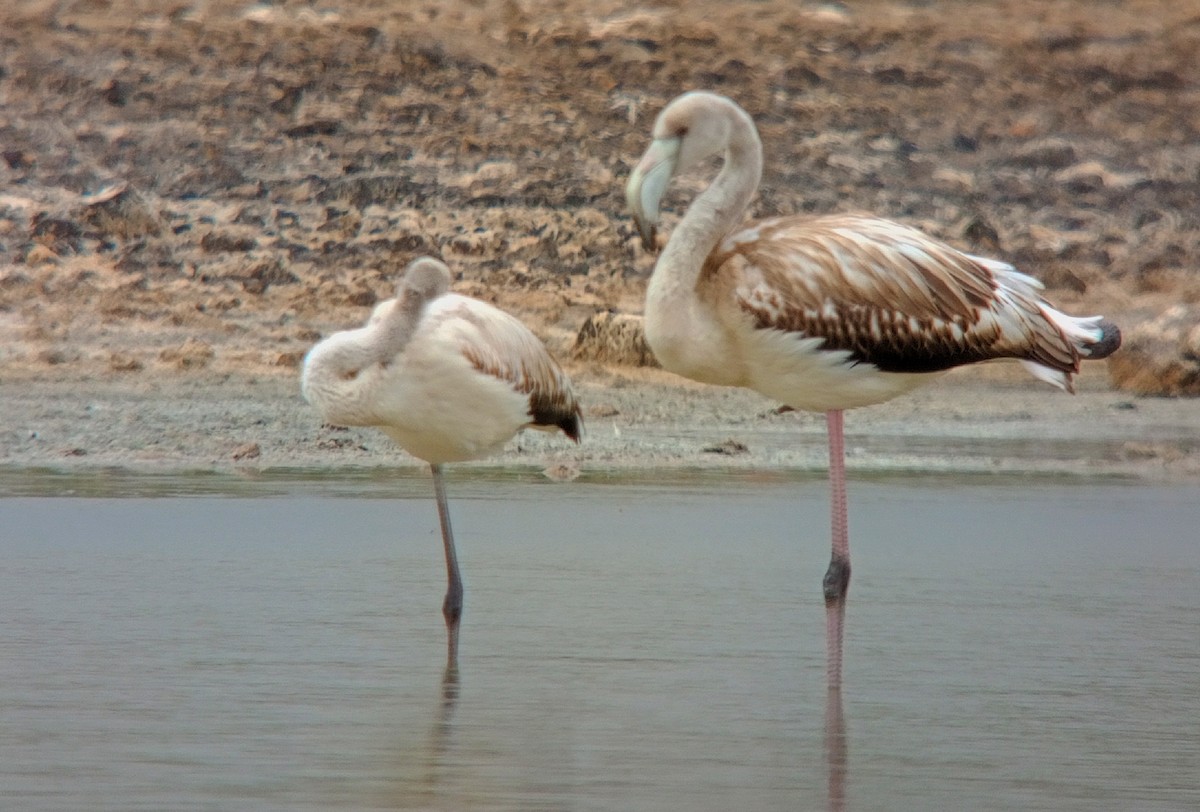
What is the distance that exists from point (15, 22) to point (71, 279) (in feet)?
16.7

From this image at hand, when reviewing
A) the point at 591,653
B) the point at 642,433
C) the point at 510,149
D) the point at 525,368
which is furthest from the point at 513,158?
the point at 591,653

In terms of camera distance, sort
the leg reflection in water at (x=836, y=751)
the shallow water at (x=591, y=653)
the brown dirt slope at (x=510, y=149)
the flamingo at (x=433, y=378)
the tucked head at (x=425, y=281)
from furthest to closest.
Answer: the brown dirt slope at (x=510, y=149), the tucked head at (x=425, y=281), the flamingo at (x=433, y=378), the shallow water at (x=591, y=653), the leg reflection in water at (x=836, y=751)

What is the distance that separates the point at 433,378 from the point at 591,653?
0.98m

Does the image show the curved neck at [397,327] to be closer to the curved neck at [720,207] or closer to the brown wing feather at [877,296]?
the curved neck at [720,207]

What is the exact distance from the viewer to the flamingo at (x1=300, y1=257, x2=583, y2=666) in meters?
6.11

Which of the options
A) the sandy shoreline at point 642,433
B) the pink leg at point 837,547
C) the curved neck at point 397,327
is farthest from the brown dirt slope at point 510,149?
the pink leg at point 837,547

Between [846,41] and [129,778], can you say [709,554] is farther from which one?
[846,41]

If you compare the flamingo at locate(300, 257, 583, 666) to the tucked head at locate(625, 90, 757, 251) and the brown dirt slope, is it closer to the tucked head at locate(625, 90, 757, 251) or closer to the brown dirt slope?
the tucked head at locate(625, 90, 757, 251)

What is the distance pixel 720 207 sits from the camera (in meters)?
5.92

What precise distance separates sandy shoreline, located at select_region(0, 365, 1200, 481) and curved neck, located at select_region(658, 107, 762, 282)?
376 centimetres

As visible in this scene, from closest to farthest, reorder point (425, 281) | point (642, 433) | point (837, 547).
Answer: point (837, 547) < point (425, 281) < point (642, 433)

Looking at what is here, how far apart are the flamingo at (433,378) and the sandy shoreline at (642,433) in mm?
3061

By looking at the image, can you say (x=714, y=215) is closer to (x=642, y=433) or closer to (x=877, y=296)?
(x=877, y=296)

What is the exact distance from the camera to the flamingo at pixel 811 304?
578 cm
